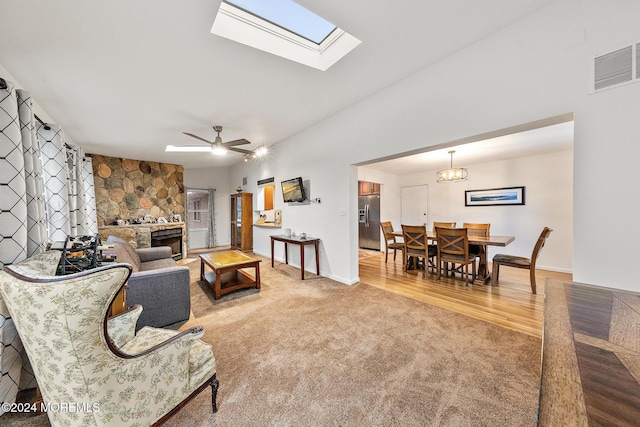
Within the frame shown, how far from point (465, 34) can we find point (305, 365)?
3.18 meters

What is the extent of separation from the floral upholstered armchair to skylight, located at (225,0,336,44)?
2.18 metres

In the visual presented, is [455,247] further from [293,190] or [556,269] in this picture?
[293,190]

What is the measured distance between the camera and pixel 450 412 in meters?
1.35

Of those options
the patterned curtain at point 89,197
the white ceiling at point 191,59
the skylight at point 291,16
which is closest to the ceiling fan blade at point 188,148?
the white ceiling at point 191,59

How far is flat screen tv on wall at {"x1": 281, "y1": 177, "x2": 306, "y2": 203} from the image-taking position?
4.29 metres

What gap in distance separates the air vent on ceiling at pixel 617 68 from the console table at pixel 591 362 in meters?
1.44

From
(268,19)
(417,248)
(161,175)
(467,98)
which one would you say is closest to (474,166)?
(417,248)

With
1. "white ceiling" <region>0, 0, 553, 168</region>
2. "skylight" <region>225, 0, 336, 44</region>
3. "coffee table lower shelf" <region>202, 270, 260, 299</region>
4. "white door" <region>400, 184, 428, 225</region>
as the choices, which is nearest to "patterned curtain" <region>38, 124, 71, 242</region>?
"white ceiling" <region>0, 0, 553, 168</region>

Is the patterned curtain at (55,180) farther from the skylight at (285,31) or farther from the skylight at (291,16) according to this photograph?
the skylight at (291,16)

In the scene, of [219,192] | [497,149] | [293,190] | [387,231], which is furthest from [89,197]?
[497,149]

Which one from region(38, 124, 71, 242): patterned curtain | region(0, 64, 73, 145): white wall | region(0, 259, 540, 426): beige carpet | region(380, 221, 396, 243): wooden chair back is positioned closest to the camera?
region(0, 259, 540, 426): beige carpet

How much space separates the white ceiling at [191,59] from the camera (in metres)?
1.66

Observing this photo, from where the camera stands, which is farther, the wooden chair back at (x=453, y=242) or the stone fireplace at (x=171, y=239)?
the stone fireplace at (x=171, y=239)

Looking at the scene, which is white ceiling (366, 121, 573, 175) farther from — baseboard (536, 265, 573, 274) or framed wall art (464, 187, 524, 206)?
baseboard (536, 265, 573, 274)
